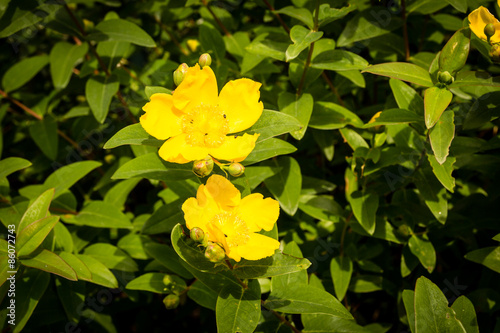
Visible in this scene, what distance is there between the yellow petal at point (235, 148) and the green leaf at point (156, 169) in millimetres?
182

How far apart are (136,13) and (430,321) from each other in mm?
2618

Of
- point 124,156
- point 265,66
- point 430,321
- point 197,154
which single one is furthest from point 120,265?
point 430,321

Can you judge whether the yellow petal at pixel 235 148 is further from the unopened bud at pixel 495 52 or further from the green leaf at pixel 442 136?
the unopened bud at pixel 495 52

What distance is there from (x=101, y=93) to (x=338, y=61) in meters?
1.35

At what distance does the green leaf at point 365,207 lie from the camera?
186cm

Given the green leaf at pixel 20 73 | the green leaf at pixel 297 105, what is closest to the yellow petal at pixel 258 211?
the green leaf at pixel 297 105

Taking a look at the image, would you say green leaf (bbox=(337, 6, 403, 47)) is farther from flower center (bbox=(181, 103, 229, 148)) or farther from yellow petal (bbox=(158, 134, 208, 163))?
yellow petal (bbox=(158, 134, 208, 163))

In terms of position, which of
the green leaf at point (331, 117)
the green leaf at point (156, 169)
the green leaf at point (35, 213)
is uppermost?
the green leaf at point (156, 169)

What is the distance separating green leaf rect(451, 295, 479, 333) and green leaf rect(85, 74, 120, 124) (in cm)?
196

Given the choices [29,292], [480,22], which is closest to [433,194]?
[480,22]

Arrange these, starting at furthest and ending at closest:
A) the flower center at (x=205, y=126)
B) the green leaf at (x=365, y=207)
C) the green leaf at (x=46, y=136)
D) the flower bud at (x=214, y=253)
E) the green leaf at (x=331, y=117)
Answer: the green leaf at (x=46, y=136), the green leaf at (x=331, y=117), the green leaf at (x=365, y=207), the flower center at (x=205, y=126), the flower bud at (x=214, y=253)

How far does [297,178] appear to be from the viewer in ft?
6.46

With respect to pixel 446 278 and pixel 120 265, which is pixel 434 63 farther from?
pixel 120 265

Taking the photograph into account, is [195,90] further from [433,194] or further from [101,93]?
[433,194]
